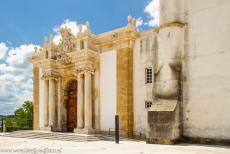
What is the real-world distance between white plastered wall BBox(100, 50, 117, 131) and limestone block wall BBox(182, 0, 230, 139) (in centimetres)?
702

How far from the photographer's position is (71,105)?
1041 inches

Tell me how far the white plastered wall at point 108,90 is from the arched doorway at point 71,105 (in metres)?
3.82

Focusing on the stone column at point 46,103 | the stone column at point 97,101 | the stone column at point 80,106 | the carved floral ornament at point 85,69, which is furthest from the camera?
the stone column at point 46,103

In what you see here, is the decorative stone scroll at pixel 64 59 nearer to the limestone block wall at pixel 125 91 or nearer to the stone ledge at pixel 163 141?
the limestone block wall at pixel 125 91

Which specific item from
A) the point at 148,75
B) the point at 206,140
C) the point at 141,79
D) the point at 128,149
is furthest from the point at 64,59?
the point at 206,140

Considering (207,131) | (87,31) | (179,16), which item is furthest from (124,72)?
(207,131)

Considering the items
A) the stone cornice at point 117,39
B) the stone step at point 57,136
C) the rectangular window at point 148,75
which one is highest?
the stone cornice at point 117,39

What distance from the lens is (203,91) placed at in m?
15.8

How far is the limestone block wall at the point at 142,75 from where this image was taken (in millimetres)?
20516

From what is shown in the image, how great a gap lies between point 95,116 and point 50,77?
18.7 ft

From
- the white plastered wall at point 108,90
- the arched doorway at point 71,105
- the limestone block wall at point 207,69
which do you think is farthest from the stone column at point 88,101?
the limestone block wall at point 207,69

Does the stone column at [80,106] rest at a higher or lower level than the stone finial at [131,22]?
lower

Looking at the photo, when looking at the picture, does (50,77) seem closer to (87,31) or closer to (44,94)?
(44,94)

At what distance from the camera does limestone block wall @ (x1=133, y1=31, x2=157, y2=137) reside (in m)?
20.5
